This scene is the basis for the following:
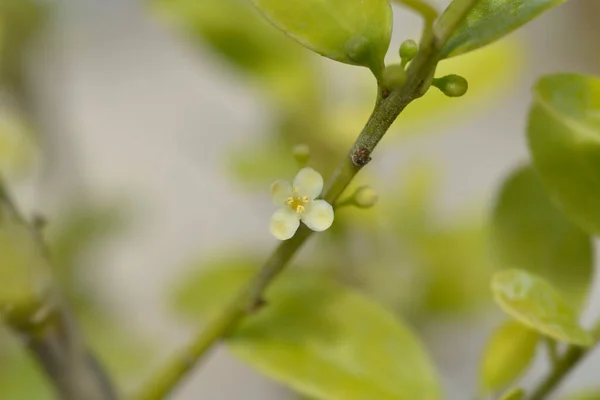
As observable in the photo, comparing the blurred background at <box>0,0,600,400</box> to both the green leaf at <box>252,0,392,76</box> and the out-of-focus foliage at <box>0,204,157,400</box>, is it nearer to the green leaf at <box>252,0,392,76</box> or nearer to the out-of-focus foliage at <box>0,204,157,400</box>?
the out-of-focus foliage at <box>0,204,157,400</box>

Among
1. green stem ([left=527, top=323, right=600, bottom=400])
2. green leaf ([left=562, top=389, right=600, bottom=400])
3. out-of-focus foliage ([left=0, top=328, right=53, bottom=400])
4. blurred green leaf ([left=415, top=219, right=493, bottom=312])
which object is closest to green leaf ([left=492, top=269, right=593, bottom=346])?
green stem ([left=527, top=323, right=600, bottom=400])

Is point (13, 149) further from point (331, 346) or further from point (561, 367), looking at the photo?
point (561, 367)

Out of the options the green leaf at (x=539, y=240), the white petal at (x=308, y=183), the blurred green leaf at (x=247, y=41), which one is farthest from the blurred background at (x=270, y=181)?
the white petal at (x=308, y=183)

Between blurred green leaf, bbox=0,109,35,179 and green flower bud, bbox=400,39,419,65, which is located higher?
green flower bud, bbox=400,39,419,65

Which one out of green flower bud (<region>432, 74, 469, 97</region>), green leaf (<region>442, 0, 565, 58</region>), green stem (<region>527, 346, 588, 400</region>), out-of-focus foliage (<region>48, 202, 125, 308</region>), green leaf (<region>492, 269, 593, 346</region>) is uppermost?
green leaf (<region>442, 0, 565, 58</region>)

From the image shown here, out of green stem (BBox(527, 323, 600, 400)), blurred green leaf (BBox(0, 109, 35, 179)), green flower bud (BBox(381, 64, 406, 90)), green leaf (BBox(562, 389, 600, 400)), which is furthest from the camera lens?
blurred green leaf (BBox(0, 109, 35, 179))

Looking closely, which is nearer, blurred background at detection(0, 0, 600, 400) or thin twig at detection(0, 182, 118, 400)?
thin twig at detection(0, 182, 118, 400)

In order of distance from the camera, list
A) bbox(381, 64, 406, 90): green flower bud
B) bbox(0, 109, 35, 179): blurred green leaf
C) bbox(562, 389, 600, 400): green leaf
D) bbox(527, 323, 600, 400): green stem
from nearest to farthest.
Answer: bbox(381, 64, 406, 90): green flower bud
bbox(527, 323, 600, 400): green stem
bbox(562, 389, 600, 400): green leaf
bbox(0, 109, 35, 179): blurred green leaf

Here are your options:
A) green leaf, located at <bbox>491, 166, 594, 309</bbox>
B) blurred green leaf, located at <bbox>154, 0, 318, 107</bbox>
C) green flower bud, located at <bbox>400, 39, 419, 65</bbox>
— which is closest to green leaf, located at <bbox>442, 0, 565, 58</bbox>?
green flower bud, located at <bbox>400, 39, 419, 65</bbox>

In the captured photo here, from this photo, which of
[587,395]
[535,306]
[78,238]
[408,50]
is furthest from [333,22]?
[78,238]
